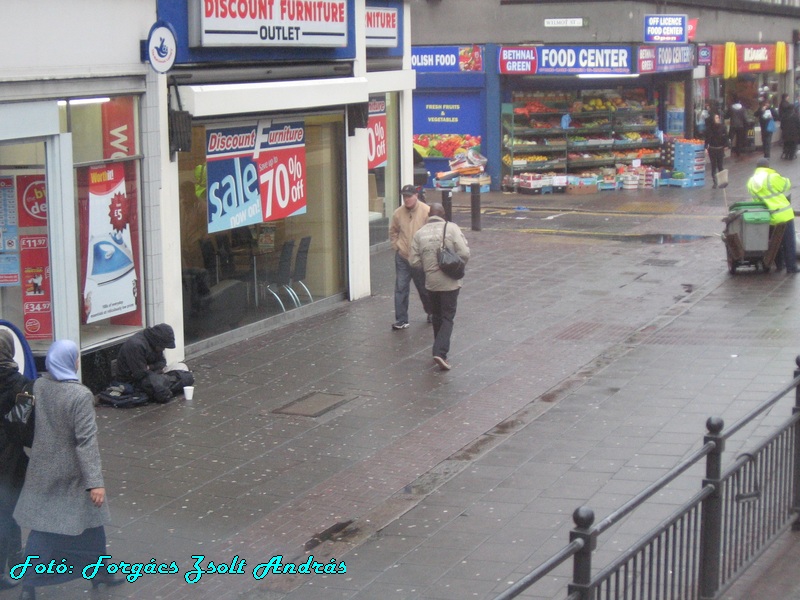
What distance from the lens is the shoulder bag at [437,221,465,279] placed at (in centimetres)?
1127

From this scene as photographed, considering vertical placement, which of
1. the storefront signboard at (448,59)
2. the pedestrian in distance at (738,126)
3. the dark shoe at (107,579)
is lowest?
the dark shoe at (107,579)

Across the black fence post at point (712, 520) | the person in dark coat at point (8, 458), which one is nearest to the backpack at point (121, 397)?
the person in dark coat at point (8, 458)

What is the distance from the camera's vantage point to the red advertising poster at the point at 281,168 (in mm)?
13234

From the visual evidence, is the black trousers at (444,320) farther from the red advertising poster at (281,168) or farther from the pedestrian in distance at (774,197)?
the pedestrian in distance at (774,197)

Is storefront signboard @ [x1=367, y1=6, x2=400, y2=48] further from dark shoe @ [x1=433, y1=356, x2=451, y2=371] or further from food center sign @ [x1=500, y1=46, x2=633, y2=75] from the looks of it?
food center sign @ [x1=500, y1=46, x2=633, y2=75]

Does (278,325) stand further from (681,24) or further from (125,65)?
(681,24)

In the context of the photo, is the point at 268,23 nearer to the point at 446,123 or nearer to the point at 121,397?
the point at 121,397

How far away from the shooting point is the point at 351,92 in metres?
14.4

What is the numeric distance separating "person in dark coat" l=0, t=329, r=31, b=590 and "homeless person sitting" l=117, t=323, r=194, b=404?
3825mm

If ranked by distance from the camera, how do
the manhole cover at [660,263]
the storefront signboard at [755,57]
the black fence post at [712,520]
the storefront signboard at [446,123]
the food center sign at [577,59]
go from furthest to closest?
the storefront signboard at [755,57], the storefront signboard at [446,123], the food center sign at [577,59], the manhole cover at [660,263], the black fence post at [712,520]

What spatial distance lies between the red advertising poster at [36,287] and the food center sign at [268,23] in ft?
9.19

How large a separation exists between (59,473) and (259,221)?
7.39 meters

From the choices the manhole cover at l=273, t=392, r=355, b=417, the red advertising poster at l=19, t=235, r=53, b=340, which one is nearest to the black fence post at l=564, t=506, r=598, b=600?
the manhole cover at l=273, t=392, r=355, b=417

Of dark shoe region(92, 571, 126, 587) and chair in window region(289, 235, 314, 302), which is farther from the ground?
chair in window region(289, 235, 314, 302)
